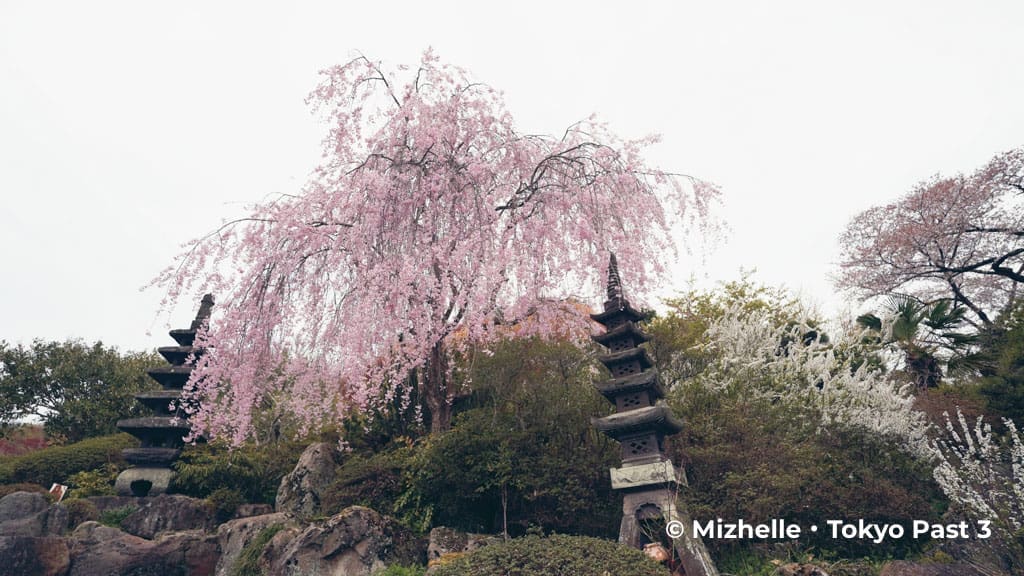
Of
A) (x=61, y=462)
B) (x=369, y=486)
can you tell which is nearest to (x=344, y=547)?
(x=369, y=486)

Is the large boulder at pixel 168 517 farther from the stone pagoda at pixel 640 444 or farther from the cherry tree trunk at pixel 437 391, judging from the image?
the stone pagoda at pixel 640 444

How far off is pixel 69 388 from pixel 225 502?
13.2 meters

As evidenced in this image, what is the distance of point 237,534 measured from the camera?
1065cm

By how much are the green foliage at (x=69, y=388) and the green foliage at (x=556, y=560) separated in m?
19.6

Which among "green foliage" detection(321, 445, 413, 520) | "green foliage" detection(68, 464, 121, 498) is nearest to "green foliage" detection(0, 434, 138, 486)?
"green foliage" detection(68, 464, 121, 498)

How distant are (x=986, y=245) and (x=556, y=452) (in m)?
17.2

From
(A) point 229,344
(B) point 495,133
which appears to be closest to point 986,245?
(B) point 495,133

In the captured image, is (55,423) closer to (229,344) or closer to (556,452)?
(229,344)

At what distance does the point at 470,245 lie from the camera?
1034 cm

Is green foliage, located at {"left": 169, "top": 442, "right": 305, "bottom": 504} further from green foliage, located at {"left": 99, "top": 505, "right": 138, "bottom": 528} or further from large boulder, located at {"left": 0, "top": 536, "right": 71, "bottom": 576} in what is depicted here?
large boulder, located at {"left": 0, "top": 536, "right": 71, "bottom": 576}

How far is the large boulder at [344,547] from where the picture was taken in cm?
839

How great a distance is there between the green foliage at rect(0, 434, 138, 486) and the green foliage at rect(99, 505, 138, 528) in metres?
2.93

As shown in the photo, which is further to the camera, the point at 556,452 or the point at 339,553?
the point at 556,452

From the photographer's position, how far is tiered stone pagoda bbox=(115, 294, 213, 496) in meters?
13.5
